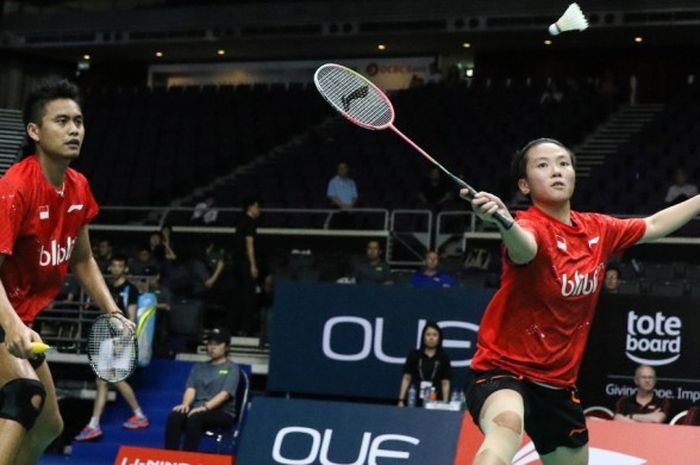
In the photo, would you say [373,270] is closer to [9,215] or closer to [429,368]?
[429,368]

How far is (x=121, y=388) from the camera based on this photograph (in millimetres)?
14180

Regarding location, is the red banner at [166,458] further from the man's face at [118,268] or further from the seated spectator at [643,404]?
the man's face at [118,268]

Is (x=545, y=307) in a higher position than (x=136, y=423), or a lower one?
higher

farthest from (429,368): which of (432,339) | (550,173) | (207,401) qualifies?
(550,173)

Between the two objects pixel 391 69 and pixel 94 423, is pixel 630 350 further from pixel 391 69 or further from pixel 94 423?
pixel 391 69

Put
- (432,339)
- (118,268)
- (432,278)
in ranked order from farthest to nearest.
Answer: (432,278)
(118,268)
(432,339)

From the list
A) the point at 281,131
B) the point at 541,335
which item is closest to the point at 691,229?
the point at 281,131

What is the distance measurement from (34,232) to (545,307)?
Result: 238 centimetres

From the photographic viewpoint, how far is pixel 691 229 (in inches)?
677

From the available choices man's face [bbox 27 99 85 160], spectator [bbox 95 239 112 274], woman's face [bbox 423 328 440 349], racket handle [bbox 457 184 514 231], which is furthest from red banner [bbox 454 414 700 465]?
spectator [bbox 95 239 112 274]

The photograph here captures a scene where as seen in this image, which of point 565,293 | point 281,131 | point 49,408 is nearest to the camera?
point 565,293

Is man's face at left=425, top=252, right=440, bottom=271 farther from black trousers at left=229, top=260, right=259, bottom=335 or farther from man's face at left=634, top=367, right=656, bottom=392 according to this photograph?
man's face at left=634, top=367, right=656, bottom=392

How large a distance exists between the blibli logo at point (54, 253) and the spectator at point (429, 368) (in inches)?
236

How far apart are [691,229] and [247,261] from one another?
585 cm
